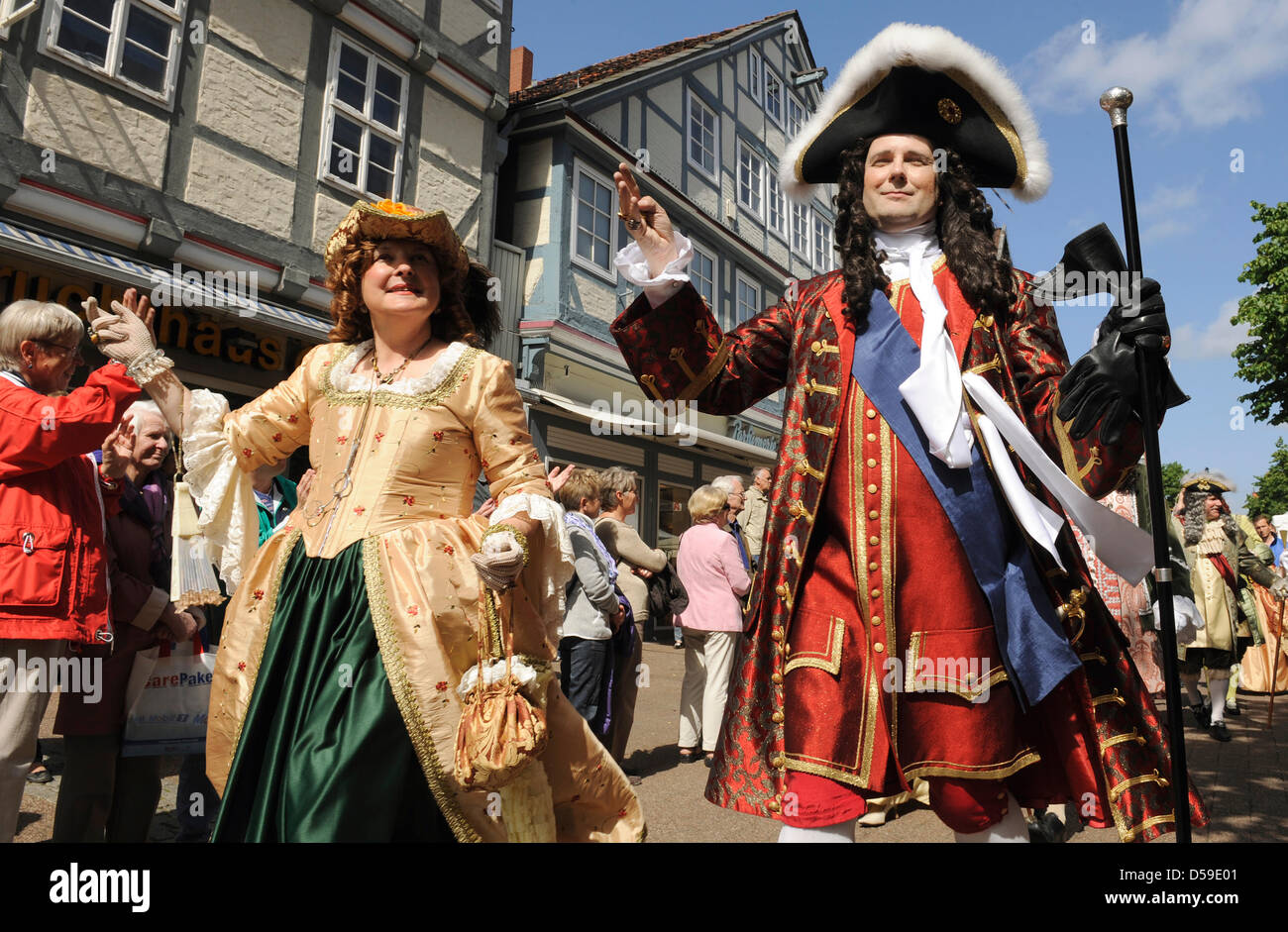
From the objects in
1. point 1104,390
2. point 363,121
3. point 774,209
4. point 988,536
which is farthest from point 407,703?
point 774,209

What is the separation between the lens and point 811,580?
2096 millimetres

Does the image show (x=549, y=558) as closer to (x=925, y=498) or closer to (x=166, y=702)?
(x=925, y=498)

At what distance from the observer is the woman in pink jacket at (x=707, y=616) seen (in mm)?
6156

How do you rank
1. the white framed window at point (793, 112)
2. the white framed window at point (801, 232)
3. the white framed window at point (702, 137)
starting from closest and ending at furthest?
the white framed window at point (702, 137)
the white framed window at point (801, 232)
the white framed window at point (793, 112)

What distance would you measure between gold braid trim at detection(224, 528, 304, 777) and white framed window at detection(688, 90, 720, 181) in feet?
51.8

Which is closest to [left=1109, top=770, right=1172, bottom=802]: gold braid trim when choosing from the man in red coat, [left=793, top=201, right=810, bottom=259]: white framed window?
the man in red coat

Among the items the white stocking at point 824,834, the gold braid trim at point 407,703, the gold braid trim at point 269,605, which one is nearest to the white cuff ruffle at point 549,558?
the gold braid trim at point 407,703

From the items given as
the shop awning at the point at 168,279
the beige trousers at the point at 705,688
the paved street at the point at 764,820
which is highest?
the shop awning at the point at 168,279

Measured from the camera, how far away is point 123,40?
827cm

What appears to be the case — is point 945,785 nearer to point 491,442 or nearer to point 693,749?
point 491,442

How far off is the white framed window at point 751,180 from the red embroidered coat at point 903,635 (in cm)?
1763

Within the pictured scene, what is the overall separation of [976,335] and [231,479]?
215cm

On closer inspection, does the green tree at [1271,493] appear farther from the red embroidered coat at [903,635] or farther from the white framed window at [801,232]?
the red embroidered coat at [903,635]
